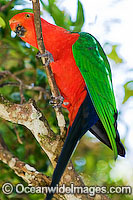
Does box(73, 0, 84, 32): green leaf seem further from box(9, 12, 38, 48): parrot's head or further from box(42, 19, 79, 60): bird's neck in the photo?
box(9, 12, 38, 48): parrot's head

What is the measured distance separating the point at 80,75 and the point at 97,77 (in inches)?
4.4

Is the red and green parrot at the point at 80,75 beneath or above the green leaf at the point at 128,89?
above

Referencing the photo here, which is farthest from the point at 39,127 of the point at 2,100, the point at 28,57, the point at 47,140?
the point at 28,57

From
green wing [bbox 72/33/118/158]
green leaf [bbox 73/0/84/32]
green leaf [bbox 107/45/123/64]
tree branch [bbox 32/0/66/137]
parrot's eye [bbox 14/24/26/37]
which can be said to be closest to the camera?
tree branch [bbox 32/0/66/137]

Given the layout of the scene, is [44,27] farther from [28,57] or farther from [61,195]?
[61,195]

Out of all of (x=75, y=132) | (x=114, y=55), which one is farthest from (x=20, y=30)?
(x=114, y=55)

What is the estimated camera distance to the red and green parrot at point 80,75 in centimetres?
169

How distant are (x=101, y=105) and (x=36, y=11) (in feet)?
2.03

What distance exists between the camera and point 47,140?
1.60 meters

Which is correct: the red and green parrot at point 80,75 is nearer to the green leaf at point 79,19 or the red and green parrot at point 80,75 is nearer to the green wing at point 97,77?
the green wing at point 97,77

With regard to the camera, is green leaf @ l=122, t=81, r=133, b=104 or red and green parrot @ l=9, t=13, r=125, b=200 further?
green leaf @ l=122, t=81, r=133, b=104

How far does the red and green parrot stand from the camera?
1688 millimetres

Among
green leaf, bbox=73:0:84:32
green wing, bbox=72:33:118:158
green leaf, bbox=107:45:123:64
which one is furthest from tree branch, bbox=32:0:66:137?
green leaf, bbox=107:45:123:64

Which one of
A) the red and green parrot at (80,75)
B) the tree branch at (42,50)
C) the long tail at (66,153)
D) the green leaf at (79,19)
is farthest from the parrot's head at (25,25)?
the green leaf at (79,19)
